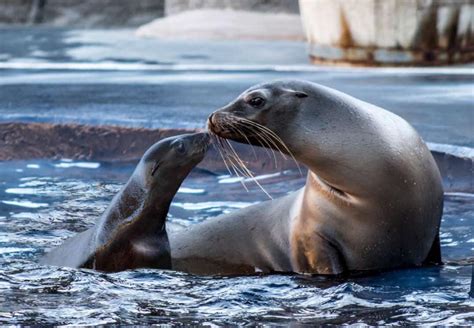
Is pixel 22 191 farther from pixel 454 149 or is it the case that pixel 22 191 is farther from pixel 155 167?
pixel 454 149

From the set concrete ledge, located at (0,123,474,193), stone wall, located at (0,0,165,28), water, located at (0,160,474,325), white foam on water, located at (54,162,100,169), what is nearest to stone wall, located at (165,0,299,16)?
stone wall, located at (0,0,165,28)

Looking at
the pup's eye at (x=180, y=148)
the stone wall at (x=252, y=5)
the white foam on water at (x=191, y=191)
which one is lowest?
the stone wall at (x=252, y=5)

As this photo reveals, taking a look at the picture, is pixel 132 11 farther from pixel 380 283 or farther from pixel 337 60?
pixel 380 283

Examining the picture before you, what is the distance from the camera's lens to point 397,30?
8.64 m

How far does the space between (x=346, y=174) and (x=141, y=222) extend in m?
0.82

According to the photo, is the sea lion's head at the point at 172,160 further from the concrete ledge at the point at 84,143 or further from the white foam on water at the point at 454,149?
the concrete ledge at the point at 84,143

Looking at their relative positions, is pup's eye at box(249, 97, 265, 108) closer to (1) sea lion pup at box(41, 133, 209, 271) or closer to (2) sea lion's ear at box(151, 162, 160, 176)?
(1) sea lion pup at box(41, 133, 209, 271)

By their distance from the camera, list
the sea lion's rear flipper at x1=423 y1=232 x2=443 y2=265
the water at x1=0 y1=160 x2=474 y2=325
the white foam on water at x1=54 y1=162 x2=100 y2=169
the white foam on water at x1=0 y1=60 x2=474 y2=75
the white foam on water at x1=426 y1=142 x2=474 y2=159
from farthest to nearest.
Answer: the white foam on water at x1=0 y1=60 x2=474 y2=75 < the white foam on water at x1=54 y1=162 x2=100 y2=169 < the white foam on water at x1=426 y1=142 x2=474 y2=159 < the sea lion's rear flipper at x1=423 y1=232 x2=443 y2=265 < the water at x1=0 y1=160 x2=474 y2=325

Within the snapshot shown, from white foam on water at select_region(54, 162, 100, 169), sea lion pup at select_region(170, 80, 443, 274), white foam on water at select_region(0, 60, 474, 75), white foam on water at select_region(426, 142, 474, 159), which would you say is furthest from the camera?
white foam on water at select_region(0, 60, 474, 75)

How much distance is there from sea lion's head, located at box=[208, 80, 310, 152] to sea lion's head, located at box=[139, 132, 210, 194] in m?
0.44

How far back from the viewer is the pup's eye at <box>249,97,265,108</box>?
342 centimetres

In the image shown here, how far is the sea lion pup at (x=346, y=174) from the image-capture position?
333cm

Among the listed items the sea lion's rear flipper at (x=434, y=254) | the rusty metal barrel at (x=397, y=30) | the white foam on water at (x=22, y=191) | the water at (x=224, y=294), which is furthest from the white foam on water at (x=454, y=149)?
the rusty metal barrel at (x=397, y=30)

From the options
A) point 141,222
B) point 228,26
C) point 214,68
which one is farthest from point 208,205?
point 228,26
